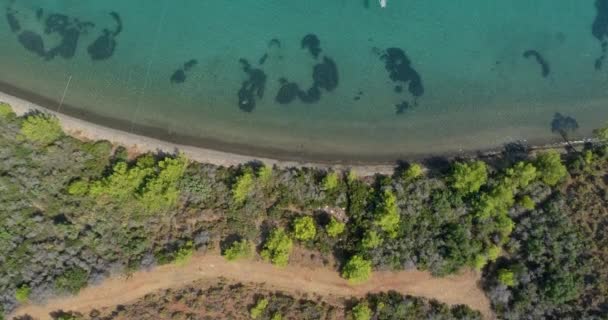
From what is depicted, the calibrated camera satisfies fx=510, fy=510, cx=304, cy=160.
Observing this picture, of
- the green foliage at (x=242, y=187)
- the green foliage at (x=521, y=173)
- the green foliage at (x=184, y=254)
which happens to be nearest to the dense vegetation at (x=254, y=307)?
the green foliage at (x=184, y=254)

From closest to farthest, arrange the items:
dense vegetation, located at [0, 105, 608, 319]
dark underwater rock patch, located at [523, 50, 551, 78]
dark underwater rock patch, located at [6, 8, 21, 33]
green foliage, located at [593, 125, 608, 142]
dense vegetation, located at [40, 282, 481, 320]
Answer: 1. dense vegetation, located at [40, 282, 481, 320]
2. dense vegetation, located at [0, 105, 608, 319]
3. green foliage, located at [593, 125, 608, 142]
4. dark underwater rock patch, located at [6, 8, 21, 33]
5. dark underwater rock patch, located at [523, 50, 551, 78]

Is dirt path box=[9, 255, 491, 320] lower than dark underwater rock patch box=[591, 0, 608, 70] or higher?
lower

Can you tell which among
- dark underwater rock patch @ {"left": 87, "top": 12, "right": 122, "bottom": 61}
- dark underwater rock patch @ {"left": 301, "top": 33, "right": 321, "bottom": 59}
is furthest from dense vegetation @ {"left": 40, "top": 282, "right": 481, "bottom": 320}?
dark underwater rock patch @ {"left": 87, "top": 12, "right": 122, "bottom": 61}

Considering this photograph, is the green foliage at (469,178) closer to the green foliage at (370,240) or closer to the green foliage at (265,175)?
the green foliage at (370,240)

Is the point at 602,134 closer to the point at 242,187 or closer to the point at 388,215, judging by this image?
the point at 388,215

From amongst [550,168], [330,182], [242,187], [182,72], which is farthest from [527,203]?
[182,72]

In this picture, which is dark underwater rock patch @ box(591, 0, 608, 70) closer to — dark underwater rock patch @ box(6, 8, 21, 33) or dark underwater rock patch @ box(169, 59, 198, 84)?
dark underwater rock patch @ box(169, 59, 198, 84)
